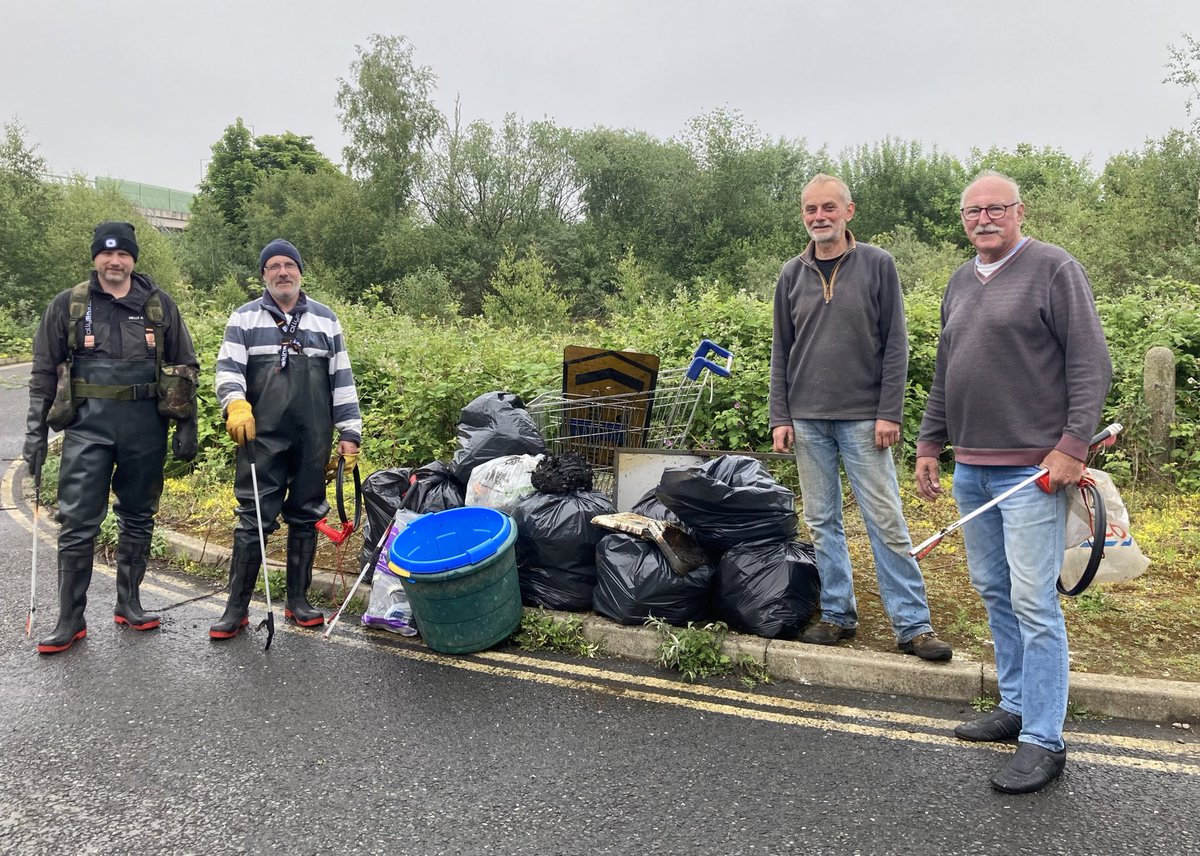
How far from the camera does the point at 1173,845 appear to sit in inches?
98.3

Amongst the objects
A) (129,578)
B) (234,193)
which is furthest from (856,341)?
(234,193)

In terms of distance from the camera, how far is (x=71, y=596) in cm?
435

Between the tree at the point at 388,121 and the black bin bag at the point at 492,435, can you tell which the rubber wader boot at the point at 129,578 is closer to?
the black bin bag at the point at 492,435

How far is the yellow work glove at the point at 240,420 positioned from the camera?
4.21 meters

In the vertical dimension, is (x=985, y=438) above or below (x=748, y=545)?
above

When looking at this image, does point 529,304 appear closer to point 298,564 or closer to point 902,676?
point 298,564

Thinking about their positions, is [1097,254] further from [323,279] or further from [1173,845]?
[323,279]

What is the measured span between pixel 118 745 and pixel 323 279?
46.9m

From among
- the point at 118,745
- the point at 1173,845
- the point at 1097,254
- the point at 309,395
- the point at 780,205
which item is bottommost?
the point at 118,745

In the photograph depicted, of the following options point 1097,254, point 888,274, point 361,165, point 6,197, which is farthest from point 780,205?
point 888,274

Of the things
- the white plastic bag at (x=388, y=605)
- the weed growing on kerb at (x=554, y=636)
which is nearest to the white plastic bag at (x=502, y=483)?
the white plastic bag at (x=388, y=605)

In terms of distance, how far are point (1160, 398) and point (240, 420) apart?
645cm

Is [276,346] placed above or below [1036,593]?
above

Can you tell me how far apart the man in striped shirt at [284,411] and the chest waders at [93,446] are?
1.48 feet
